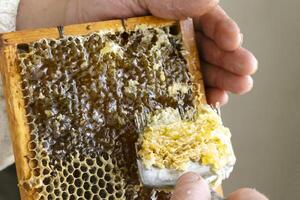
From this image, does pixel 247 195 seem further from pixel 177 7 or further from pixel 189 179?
pixel 177 7

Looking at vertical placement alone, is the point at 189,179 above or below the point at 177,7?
below

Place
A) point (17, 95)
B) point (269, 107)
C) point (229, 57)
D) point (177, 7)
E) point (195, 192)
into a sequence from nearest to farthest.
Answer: point (195, 192)
point (17, 95)
point (177, 7)
point (229, 57)
point (269, 107)

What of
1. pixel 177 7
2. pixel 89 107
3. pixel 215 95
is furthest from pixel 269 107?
pixel 89 107

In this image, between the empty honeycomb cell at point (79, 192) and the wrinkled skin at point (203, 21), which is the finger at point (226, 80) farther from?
the empty honeycomb cell at point (79, 192)

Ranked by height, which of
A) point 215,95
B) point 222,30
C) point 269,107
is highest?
point 222,30

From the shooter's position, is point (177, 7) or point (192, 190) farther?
point (177, 7)

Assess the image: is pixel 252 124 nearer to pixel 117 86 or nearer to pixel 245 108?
pixel 245 108

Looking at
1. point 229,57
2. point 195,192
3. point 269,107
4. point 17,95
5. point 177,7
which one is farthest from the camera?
point 269,107
